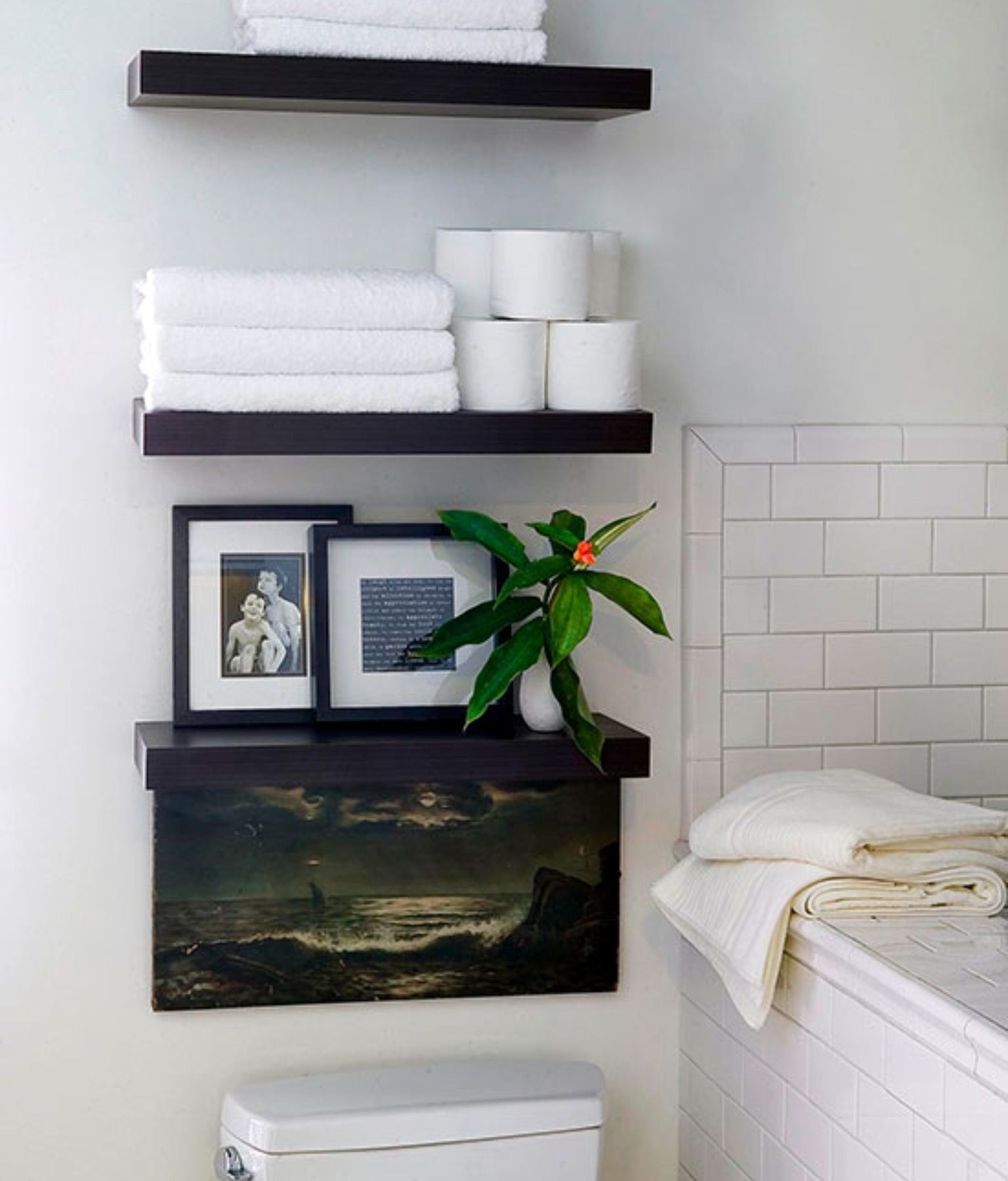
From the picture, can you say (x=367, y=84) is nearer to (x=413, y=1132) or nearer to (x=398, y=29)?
(x=398, y=29)

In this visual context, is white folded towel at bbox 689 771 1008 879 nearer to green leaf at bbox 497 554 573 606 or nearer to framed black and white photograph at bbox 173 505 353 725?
green leaf at bbox 497 554 573 606

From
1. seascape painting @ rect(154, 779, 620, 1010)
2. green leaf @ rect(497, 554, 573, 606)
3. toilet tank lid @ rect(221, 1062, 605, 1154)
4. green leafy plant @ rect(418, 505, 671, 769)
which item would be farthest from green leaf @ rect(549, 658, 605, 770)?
toilet tank lid @ rect(221, 1062, 605, 1154)

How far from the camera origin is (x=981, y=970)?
1819 mm

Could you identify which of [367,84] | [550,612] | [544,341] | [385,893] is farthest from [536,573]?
[367,84]

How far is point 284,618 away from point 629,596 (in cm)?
43

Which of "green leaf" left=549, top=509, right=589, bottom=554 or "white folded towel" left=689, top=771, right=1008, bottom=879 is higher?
"green leaf" left=549, top=509, right=589, bottom=554

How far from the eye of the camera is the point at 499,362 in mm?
2184

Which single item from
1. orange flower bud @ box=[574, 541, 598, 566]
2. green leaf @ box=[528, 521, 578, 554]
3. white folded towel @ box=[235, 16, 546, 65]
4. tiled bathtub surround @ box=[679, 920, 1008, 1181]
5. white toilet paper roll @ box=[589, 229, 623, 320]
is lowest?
tiled bathtub surround @ box=[679, 920, 1008, 1181]

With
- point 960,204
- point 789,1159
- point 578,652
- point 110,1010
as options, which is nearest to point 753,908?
point 789,1159

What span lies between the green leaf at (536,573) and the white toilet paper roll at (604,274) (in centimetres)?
32

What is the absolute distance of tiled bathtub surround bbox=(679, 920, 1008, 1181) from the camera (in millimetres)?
1685

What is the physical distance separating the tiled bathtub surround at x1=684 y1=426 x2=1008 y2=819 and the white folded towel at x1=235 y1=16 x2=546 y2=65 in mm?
551

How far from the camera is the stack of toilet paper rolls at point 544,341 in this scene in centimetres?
218

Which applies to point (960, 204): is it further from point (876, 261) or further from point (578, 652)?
point (578, 652)
